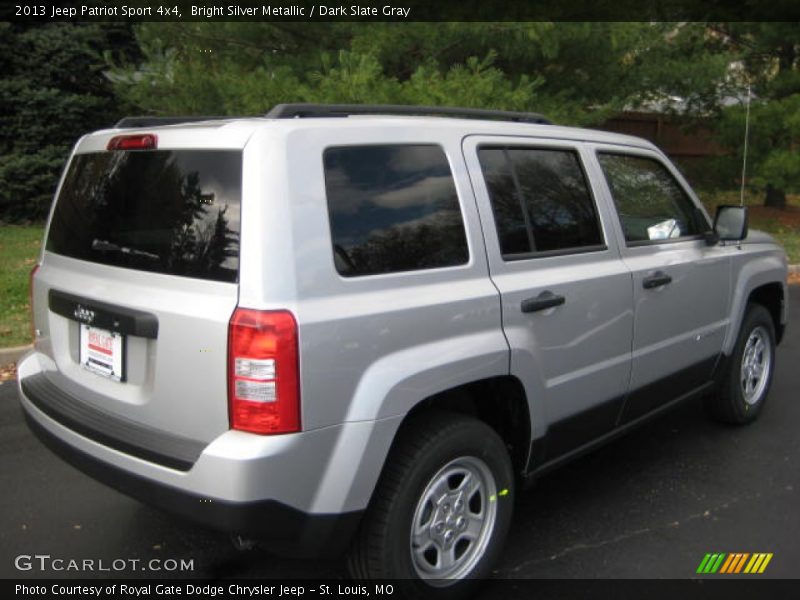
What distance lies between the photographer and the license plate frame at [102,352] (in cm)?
263

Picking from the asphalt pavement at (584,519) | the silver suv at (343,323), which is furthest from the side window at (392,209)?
the asphalt pavement at (584,519)

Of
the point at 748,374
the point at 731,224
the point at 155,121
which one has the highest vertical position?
the point at 155,121

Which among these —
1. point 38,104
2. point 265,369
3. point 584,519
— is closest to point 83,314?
point 265,369

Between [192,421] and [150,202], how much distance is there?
0.82 meters

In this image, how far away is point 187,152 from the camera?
8.46 ft

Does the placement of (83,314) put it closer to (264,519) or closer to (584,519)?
(264,519)

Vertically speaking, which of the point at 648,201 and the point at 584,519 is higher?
the point at 648,201

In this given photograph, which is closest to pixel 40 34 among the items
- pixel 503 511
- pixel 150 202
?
pixel 150 202

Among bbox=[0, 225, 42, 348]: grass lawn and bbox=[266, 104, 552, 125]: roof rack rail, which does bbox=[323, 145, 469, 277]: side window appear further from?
bbox=[0, 225, 42, 348]: grass lawn

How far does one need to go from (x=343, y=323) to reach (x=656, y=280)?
191 centimetres

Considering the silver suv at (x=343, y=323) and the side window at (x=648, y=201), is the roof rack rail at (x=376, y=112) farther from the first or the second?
the side window at (x=648, y=201)

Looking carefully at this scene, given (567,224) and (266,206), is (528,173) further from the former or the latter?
(266,206)

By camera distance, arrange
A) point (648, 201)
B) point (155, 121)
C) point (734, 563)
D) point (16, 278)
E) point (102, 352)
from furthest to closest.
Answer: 1. point (16, 278)
2. point (648, 201)
3. point (734, 563)
4. point (155, 121)
5. point (102, 352)

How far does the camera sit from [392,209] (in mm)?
2666
